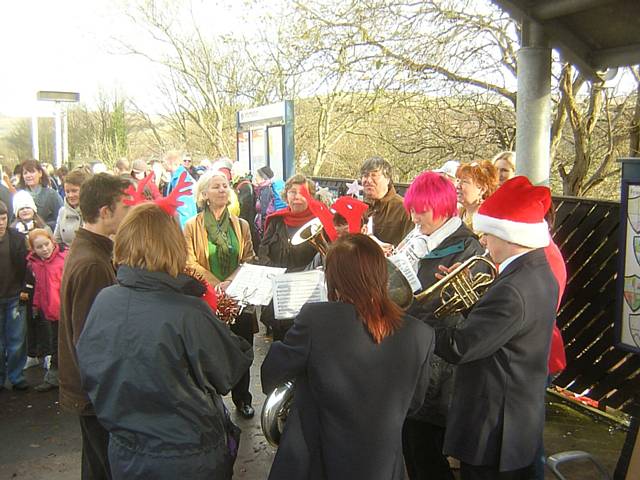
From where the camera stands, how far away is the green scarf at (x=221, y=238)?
4391 mm

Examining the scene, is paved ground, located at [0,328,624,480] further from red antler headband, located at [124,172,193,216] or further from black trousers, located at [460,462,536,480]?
red antler headband, located at [124,172,193,216]

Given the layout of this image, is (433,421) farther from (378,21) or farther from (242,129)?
(242,129)

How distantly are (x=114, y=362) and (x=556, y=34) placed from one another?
403cm

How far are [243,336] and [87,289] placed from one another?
1907mm

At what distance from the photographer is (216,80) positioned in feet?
71.6

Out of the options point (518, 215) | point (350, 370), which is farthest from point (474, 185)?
point (350, 370)

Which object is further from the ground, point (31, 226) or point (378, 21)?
point (378, 21)

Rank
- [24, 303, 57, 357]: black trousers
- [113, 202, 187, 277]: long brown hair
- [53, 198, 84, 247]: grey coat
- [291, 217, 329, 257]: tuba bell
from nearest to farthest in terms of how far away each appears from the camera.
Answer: [113, 202, 187, 277]: long brown hair < [291, 217, 329, 257]: tuba bell < [24, 303, 57, 357]: black trousers < [53, 198, 84, 247]: grey coat

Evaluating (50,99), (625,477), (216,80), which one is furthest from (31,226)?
(216,80)

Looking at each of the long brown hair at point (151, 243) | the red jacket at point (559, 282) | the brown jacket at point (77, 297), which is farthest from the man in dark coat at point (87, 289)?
the red jacket at point (559, 282)

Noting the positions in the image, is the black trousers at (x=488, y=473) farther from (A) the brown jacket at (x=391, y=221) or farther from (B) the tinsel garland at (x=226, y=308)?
(A) the brown jacket at (x=391, y=221)

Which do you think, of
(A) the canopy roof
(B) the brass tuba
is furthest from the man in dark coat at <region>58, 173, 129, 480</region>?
(A) the canopy roof

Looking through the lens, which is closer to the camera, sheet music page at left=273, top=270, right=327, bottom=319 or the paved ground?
sheet music page at left=273, top=270, right=327, bottom=319

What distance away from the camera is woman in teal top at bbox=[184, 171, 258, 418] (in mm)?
4379
